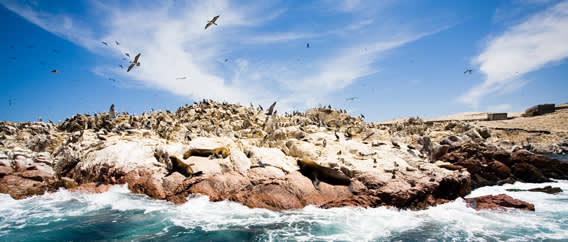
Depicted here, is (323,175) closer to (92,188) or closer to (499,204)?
(499,204)

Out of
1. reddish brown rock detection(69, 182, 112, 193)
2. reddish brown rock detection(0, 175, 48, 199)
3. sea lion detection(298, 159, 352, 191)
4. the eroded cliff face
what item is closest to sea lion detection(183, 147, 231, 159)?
the eroded cliff face

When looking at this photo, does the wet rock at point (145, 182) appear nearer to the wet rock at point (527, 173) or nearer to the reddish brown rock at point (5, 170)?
the reddish brown rock at point (5, 170)

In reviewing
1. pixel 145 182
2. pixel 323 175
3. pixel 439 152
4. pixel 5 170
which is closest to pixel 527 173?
pixel 439 152

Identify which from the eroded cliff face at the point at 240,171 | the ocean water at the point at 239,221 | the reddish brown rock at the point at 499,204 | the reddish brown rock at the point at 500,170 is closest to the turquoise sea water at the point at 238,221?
the ocean water at the point at 239,221

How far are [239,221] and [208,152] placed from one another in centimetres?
529

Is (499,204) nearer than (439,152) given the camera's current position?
Yes

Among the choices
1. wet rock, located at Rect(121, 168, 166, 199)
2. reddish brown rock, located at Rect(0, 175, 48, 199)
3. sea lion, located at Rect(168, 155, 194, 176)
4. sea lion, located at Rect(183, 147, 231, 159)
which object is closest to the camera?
wet rock, located at Rect(121, 168, 166, 199)

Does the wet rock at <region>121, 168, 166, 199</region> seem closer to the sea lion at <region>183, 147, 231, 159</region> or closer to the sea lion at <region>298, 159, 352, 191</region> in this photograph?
the sea lion at <region>183, 147, 231, 159</region>

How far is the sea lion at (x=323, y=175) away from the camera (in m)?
11.5

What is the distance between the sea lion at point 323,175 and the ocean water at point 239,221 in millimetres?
1514

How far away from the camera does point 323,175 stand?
1182 centimetres

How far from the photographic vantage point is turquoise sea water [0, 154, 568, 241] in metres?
7.80

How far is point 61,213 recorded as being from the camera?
31.6ft

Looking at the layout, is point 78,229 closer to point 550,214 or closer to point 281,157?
point 281,157
